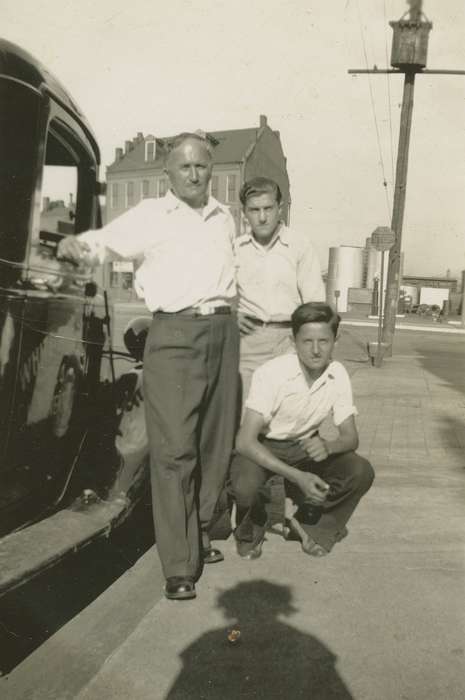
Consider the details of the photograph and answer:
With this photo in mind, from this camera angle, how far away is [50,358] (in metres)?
2.95

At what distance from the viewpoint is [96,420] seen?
3662 mm

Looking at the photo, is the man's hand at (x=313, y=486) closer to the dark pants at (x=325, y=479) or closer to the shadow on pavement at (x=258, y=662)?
the dark pants at (x=325, y=479)

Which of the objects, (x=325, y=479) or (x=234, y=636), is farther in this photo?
(x=325, y=479)

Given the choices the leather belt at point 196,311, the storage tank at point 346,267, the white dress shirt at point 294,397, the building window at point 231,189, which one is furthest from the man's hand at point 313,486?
the storage tank at point 346,267

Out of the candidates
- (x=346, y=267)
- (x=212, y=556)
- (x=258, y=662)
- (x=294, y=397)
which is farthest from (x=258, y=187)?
(x=346, y=267)

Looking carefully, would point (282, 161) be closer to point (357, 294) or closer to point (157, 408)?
point (357, 294)

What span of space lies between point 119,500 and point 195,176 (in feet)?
4.87

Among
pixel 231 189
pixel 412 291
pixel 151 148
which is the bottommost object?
pixel 151 148

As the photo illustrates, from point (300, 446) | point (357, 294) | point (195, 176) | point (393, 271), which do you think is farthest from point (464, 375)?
point (357, 294)

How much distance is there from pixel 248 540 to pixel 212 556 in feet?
0.66

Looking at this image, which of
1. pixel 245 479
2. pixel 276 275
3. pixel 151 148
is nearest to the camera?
pixel 245 479

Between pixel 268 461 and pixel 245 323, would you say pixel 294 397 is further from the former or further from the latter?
pixel 245 323

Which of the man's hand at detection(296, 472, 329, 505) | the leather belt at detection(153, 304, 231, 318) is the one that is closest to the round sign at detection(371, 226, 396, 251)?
the man's hand at detection(296, 472, 329, 505)

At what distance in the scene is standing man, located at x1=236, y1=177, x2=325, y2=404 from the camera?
11.9 ft
